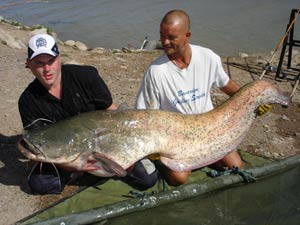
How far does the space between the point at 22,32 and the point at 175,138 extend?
8.38m

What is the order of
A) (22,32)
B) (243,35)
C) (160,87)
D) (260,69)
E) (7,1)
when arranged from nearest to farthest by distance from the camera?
(160,87)
(260,69)
(22,32)
(243,35)
(7,1)

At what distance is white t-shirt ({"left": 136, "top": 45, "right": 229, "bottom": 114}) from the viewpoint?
3863 millimetres

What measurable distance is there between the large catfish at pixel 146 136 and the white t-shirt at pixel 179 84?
32 cm

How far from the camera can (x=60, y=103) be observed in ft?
12.4

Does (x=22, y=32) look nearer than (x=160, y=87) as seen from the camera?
No

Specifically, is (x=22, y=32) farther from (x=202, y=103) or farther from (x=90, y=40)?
(x=202, y=103)

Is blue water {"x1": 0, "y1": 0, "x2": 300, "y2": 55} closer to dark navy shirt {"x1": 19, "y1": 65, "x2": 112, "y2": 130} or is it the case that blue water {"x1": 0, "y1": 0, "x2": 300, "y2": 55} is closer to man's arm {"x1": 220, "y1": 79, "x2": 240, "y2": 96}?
man's arm {"x1": 220, "y1": 79, "x2": 240, "y2": 96}

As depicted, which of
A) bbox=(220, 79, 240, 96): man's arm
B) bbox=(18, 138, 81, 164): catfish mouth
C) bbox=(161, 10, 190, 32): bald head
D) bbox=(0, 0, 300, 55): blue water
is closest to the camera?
bbox=(18, 138, 81, 164): catfish mouth

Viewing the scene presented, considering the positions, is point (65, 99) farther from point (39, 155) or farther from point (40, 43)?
point (39, 155)

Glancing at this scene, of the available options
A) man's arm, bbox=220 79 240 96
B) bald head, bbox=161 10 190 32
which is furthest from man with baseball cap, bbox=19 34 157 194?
man's arm, bbox=220 79 240 96

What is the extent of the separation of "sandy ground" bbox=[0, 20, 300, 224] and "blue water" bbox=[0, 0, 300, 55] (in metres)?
2.82

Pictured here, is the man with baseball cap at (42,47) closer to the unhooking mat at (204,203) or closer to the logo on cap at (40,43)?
the logo on cap at (40,43)

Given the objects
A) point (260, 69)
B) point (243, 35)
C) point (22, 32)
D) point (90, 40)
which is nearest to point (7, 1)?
point (90, 40)

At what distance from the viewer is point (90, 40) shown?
527 inches
